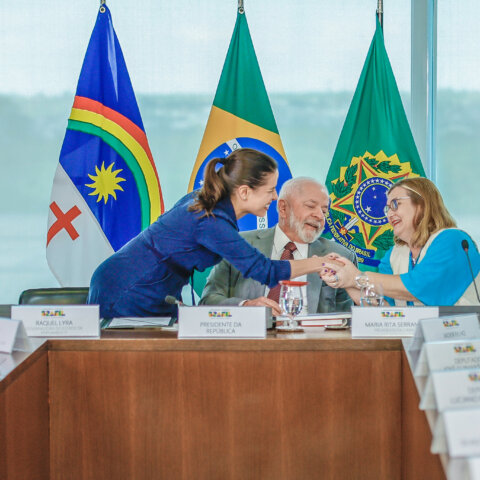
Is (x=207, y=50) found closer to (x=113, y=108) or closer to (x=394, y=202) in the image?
(x=113, y=108)

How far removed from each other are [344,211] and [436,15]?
56.4 inches

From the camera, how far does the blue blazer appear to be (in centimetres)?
249

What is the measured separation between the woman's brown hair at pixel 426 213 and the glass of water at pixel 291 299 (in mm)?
1006

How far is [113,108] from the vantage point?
380 cm

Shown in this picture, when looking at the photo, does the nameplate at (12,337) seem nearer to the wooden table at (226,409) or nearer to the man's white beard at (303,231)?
the wooden table at (226,409)

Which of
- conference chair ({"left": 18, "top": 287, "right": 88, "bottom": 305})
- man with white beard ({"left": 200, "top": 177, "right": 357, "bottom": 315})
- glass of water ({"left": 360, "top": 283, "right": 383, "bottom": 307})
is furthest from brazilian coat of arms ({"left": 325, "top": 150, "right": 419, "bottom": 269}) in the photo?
glass of water ({"left": 360, "top": 283, "right": 383, "bottom": 307})

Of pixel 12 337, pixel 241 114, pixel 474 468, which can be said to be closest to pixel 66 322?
pixel 12 337

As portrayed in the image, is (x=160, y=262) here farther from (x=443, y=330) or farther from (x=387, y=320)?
(x=443, y=330)

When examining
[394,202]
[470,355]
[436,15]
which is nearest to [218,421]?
[470,355]

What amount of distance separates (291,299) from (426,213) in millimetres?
1090

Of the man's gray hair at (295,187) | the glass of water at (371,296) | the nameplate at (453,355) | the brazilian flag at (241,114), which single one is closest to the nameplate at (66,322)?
the glass of water at (371,296)

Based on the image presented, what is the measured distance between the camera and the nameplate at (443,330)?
4.99ft

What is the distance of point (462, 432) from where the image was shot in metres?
0.89

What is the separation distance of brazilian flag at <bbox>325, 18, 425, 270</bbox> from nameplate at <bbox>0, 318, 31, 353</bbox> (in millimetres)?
2403
